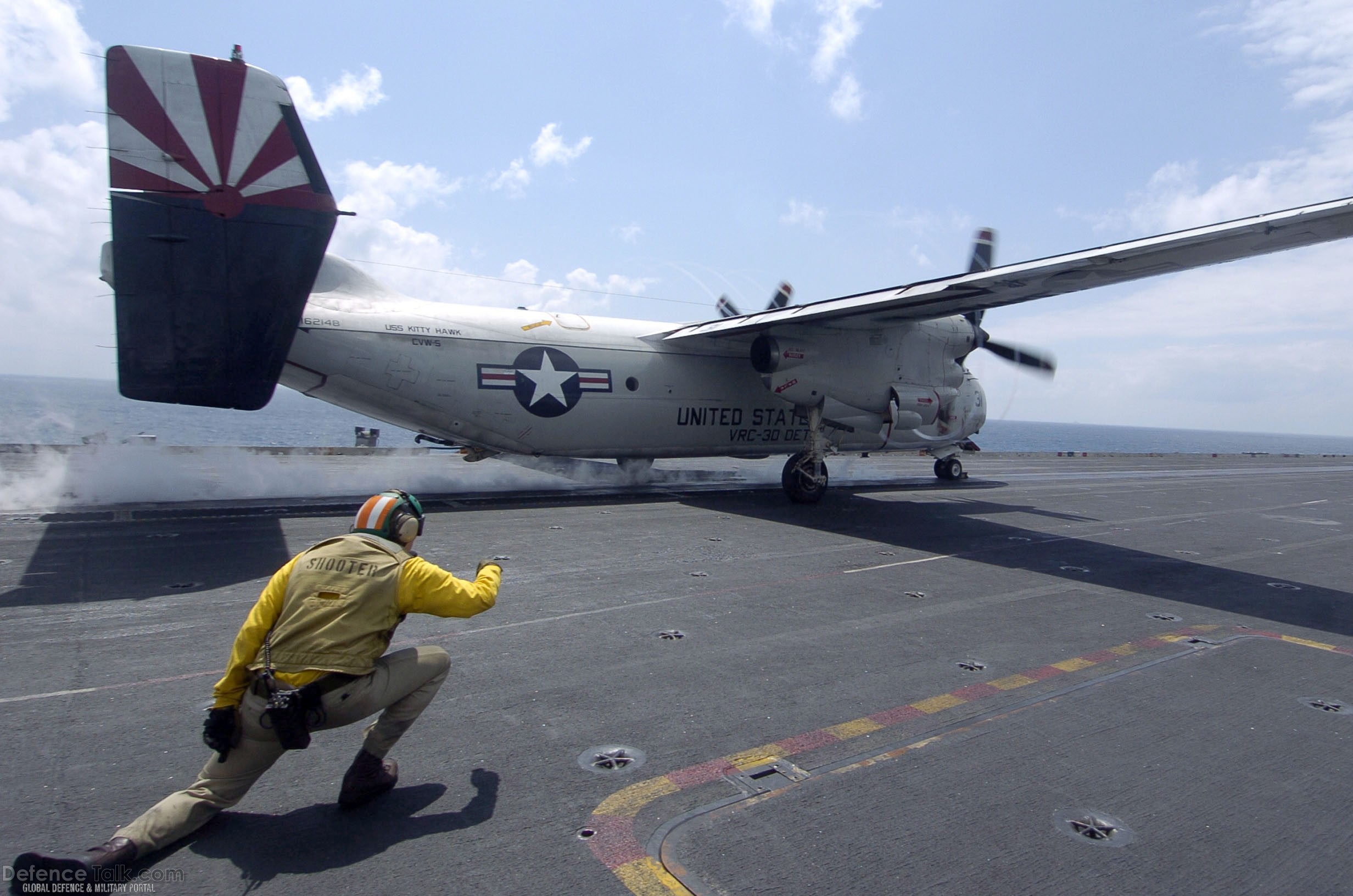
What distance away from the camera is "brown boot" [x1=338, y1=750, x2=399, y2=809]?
12.5 feet

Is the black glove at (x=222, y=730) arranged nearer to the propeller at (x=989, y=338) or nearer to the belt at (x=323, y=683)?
the belt at (x=323, y=683)

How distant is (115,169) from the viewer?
362 inches

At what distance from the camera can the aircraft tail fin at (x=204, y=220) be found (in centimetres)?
930

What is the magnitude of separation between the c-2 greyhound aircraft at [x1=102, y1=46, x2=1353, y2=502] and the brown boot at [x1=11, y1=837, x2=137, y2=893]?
8.28 m

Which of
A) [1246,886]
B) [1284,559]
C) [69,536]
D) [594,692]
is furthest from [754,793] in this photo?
[1284,559]

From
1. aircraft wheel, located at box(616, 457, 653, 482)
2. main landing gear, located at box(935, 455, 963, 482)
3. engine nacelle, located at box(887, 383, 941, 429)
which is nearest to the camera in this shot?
engine nacelle, located at box(887, 383, 941, 429)

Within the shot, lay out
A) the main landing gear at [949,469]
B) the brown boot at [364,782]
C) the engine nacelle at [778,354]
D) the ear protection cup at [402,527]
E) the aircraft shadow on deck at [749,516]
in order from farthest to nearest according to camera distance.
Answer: the main landing gear at [949,469]
the engine nacelle at [778,354]
the aircraft shadow on deck at [749,516]
the ear protection cup at [402,527]
the brown boot at [364,782]

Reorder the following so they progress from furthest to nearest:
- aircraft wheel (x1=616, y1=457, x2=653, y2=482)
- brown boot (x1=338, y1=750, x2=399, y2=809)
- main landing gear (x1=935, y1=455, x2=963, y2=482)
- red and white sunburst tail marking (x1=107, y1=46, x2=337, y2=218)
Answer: main landing gear (x1=935, y1=455, x2=963, y2=482)
aircraft wheel (x1=616, y1=457, x2=653, y2=482)
red and white sunburst tail marking (x1=107, y1=46, x2=337, y2=218)
brown boot (x1=338, y1=750, x2=399, y2=809)

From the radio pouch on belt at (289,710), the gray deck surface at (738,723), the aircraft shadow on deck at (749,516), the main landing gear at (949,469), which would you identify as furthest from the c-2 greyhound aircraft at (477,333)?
the radio pouch on belt at (289,710)

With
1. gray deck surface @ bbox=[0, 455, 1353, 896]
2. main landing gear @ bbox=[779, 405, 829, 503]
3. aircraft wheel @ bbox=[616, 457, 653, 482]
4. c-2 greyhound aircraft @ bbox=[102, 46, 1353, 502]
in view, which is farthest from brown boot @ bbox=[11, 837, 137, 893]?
aircraft wheel @ bbox=[616, 457, 653, 482]

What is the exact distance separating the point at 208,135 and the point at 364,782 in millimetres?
9288

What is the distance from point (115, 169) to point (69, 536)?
4.78m

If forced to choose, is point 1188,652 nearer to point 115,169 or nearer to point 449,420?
point 449,420

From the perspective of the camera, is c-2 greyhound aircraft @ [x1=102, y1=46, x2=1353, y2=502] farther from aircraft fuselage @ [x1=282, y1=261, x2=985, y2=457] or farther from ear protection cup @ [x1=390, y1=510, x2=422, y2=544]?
ear protection cup @ [x1=390, y1=510, x2=422, y2=544]
